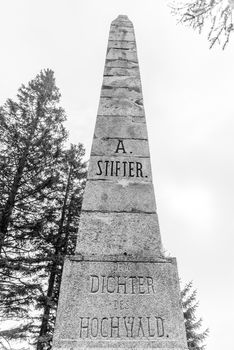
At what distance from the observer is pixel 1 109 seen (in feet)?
45.0

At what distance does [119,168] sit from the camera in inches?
161

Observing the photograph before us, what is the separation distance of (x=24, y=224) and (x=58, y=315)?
9.12m

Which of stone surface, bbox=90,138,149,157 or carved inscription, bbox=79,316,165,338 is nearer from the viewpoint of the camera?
carved inscription, bbox=79,316,165,338

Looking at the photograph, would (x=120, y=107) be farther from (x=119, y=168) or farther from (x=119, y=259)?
(x=119, y=259)

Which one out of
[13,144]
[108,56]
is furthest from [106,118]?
[13,144]

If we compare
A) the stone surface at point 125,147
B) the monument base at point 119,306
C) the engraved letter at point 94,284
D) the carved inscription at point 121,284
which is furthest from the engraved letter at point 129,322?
the stone surface at point 125,147

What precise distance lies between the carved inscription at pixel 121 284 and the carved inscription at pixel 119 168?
1361mm

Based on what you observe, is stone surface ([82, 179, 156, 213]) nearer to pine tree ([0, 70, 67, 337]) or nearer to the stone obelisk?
the stone obelisk

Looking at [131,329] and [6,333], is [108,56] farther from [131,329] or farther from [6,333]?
[6,333]

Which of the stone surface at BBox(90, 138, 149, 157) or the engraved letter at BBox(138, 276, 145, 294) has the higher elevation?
the stone surface at BBox(90, 138, 149, 157)

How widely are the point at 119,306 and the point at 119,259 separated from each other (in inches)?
18.8

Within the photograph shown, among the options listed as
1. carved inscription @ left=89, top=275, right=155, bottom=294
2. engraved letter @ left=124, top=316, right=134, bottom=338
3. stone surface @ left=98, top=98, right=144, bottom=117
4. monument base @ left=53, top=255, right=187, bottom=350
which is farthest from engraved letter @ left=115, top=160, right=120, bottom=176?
engraved letter @ left=124, top=316, right=134, bottom=338

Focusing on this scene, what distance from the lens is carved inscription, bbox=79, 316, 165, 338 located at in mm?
2791

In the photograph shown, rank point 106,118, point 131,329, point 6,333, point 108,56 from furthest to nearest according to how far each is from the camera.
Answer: point 6,333 < point 108,56 < point 106,118 < point 131,329
